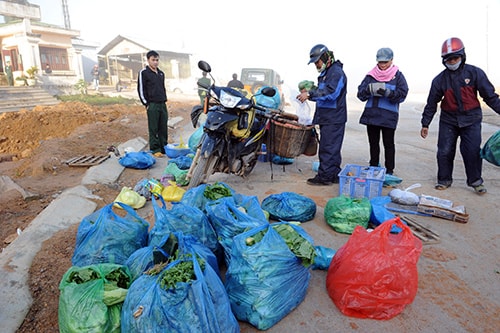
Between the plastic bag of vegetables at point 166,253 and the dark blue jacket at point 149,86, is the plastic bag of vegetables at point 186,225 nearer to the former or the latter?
the plastic bag of vegetables at point 166,253

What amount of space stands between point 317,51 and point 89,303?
3.82 meters

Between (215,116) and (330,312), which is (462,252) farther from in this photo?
(215,116)

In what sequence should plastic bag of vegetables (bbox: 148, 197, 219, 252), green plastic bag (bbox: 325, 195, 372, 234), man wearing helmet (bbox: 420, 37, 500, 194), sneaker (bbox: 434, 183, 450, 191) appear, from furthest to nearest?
sneaker (bbox: 434, 183, 450, 191), man wearing helmet (bbox: 420, 37, 500, 194), green plastic bag (bbox: 325, 195, 372, 234), plastic bag of vegetables (bbox: 148, 197, 219, 252)

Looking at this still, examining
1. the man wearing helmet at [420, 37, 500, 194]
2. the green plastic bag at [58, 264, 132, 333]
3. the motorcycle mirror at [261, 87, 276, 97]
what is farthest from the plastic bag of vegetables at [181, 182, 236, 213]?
the man wearing helmet at [420, 37, 500, 194]

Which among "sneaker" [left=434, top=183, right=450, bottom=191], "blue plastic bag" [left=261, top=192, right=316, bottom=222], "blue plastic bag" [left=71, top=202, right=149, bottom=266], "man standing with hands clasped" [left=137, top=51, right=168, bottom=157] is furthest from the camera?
"man standing with hands clasped" [left=137, top=51, right=168, bottom=157]

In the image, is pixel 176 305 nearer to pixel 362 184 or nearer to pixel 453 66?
pixel 362 184

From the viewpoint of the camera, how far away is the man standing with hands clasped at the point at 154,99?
20.6ft

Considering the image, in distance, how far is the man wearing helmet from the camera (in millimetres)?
4055

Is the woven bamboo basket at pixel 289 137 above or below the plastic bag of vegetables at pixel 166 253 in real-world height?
above

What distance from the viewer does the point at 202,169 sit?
396 cm

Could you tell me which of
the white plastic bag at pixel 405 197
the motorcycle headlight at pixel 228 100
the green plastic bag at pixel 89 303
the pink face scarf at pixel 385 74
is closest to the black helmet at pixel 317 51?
the pink face scarf at pixel 385 74

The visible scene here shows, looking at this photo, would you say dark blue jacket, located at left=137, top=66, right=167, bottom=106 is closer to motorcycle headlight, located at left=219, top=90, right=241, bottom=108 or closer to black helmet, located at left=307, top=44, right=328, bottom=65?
motorcycle headlight, located at left=219, top=90, right=241, bottom=108

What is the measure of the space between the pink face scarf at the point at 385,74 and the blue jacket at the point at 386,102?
1.5 inches

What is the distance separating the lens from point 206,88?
4.27 metres
